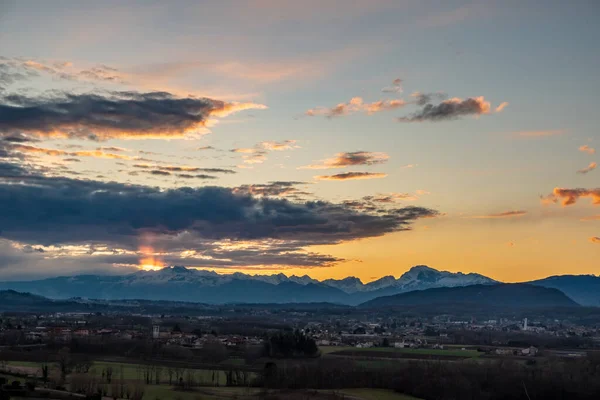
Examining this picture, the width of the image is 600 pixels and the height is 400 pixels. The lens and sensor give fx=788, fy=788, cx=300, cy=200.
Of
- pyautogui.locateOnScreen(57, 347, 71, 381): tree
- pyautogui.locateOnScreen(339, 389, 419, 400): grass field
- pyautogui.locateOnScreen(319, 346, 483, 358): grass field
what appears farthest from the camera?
pyautogui.locateOnScreen(319, 346, 483, 358): grass field

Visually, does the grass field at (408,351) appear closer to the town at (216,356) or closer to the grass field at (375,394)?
the town at (216,356)

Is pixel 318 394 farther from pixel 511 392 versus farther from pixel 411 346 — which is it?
pixel 411 346

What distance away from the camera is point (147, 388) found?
261ft

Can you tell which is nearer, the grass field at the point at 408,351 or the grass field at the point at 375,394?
the grass field at the point at 375,394

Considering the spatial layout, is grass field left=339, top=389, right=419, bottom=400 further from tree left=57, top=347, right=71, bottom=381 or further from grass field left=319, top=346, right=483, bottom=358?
grass field left=319, top=346, right=483, bottom=358

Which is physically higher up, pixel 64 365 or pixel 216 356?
pixel 64 365

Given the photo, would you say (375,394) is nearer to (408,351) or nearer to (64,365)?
(64,365)

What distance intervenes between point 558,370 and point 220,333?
92005mm

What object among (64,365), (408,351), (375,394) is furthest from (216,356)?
(375,394)

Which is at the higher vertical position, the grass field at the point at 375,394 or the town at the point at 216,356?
the town at the point at 216,356

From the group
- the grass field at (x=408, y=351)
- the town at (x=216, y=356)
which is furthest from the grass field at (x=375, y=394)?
the grass field at (x=408, y=351)

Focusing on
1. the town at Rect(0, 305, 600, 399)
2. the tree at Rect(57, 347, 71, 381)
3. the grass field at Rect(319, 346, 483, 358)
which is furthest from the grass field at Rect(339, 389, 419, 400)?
the grass field at Rect(319, 346, 483, 358)

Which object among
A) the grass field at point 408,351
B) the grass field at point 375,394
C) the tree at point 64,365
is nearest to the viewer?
the grass field at point 375,394

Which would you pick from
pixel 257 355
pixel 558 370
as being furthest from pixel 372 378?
pixel 257 355
